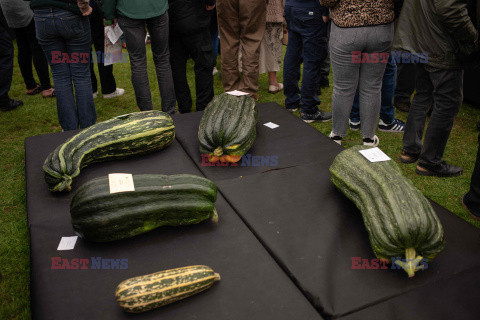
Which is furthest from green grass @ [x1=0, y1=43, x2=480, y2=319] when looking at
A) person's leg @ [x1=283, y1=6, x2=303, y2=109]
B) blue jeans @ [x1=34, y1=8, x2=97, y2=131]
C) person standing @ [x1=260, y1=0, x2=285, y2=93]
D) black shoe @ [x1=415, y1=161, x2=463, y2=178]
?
blue jeans @ [x1=34, y1=8, x2=97, y2=131]

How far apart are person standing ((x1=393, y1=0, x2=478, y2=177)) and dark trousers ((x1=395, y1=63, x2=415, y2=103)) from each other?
4.84 ft

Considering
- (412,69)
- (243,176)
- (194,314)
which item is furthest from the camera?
(412,69)

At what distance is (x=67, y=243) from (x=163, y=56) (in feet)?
8.90

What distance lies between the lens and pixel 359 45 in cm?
321

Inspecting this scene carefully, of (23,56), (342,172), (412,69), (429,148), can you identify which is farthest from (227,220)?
(23,56)

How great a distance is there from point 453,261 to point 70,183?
6.87ft

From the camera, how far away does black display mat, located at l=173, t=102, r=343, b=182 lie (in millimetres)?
2523

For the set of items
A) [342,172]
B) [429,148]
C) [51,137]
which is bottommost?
[429,148]

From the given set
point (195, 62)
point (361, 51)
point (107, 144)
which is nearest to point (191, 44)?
point (195, 62)

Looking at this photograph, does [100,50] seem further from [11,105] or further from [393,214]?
[393,214]

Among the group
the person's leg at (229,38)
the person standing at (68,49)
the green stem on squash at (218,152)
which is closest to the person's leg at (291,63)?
the person's leg at (229,38)

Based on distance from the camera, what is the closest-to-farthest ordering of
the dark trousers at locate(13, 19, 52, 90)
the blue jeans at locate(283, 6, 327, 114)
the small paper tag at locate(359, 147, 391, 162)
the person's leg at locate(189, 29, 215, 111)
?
the small paper tag at locate(359, 147, 391, 162) < the blue jeans at locate(283, 6, 327, 114) < the person's leg at locate(189, 29, 215, 111) < the dark trousers at locate(13, 19, 52, 90)

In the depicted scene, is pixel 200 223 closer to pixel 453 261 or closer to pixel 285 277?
pixel 285 277

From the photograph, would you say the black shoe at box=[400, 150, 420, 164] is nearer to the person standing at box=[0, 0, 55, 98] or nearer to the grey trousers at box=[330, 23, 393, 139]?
the grey trousers at box=[330, 23, 393, 139]
